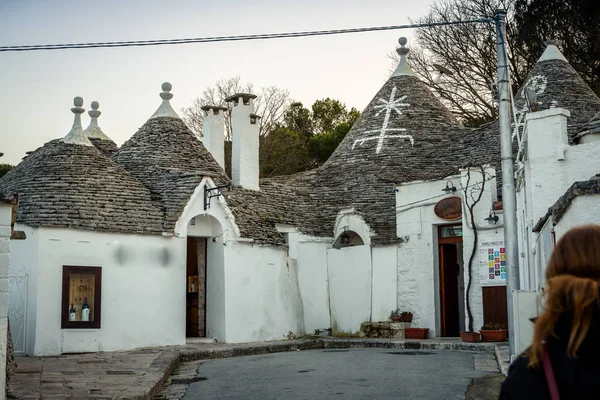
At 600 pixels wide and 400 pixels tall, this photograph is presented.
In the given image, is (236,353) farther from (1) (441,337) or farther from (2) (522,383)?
(2) (522,383)

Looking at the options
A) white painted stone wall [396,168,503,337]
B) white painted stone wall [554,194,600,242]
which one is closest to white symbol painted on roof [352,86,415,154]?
white painted stone wall [396,168,503,337]

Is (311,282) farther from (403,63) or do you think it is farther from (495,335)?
(403,63)

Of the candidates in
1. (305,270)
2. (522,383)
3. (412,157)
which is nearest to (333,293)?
(305,270)

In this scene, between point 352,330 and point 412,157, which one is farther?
point 412,157

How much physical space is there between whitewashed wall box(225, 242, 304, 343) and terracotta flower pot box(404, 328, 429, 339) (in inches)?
126

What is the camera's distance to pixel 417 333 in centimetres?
2062

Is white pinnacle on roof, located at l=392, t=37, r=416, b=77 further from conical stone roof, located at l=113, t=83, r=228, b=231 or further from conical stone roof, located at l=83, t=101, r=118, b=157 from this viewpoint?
conical stone roof, located at l=83, t=101, r=118, b=157

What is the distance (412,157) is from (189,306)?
8.61 m

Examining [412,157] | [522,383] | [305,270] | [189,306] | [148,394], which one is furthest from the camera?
[412,157]

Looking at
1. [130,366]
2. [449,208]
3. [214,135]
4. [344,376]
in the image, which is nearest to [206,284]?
[449,208]

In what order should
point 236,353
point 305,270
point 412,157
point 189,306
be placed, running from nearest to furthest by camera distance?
point 236,353, point 189,306, point 305,270, point 412,157

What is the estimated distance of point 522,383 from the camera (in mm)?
2686

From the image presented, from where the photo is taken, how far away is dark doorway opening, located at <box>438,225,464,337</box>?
2112 cm

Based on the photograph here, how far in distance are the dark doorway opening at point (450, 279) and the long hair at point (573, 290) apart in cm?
1844
